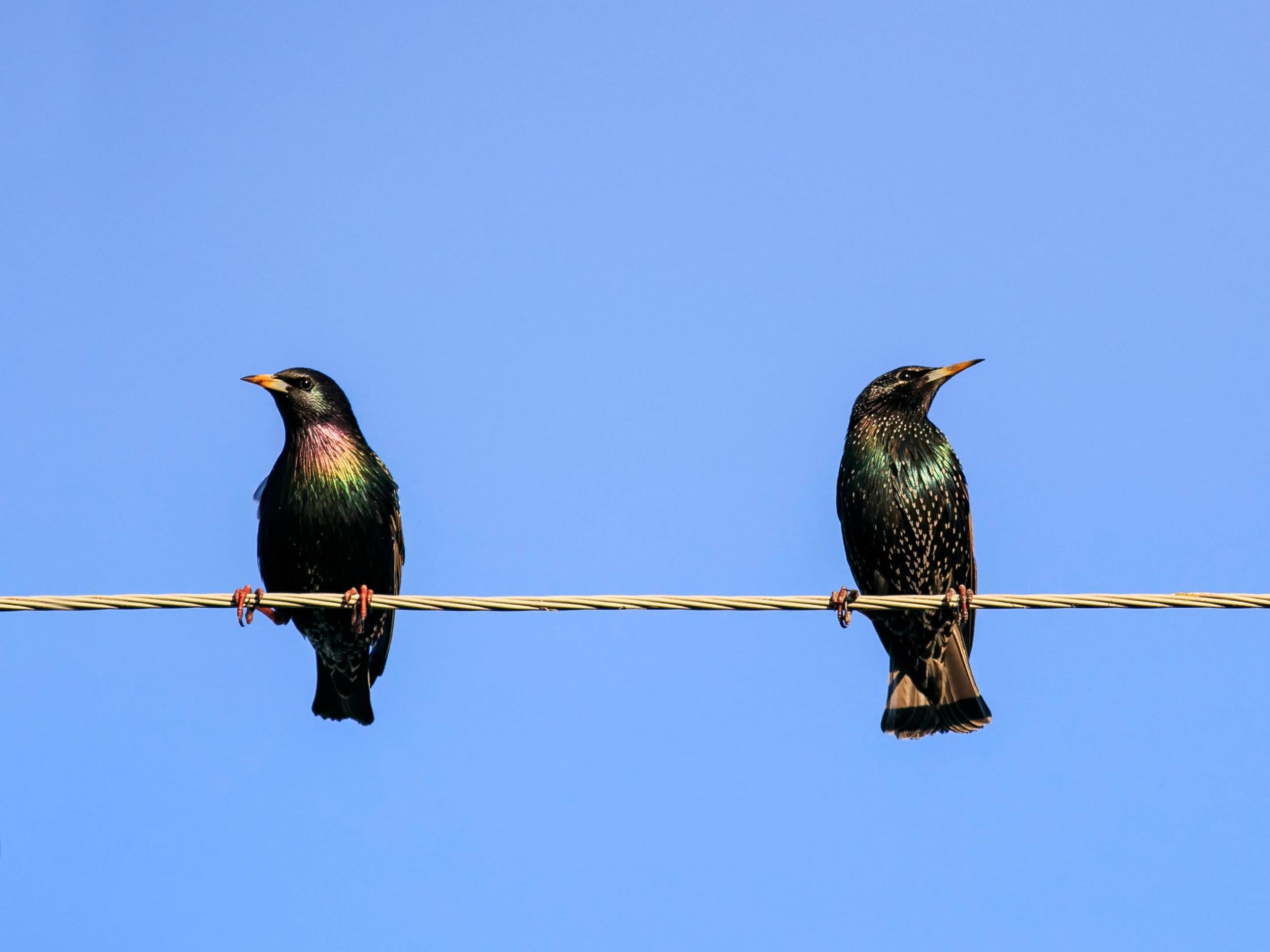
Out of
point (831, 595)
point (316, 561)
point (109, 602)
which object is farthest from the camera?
point (316, 561)

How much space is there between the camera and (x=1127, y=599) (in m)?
4.62

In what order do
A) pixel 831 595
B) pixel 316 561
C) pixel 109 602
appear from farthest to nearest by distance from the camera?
pixel 316 561 → pixel 831 595 → pixel 109 602

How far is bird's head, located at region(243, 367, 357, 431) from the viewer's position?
691 cm

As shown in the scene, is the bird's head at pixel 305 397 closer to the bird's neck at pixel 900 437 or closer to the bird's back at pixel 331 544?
the bird's back at pixel 331 544

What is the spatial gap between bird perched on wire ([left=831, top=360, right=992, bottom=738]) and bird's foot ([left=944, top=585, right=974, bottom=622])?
0.43 m

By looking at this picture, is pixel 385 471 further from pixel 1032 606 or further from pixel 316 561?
pixel 1032 606

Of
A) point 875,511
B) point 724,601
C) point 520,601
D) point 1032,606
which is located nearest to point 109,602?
point 520,601

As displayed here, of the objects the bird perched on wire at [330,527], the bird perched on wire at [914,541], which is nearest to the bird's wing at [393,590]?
the bird perched on wire at [330,527]

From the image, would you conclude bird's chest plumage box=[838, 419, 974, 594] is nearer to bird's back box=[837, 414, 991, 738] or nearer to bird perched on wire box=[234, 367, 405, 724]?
bird's back box=[837, 414, 991, 738]

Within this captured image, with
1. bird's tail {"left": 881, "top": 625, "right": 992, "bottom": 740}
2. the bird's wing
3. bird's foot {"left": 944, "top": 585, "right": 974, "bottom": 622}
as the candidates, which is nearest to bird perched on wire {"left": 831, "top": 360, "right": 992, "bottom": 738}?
bird's tail {"left": 881, "top": 625, "right": 992, "bottom": 740}

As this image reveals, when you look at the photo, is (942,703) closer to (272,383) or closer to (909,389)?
(909,389)

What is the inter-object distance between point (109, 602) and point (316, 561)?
7.21 feet

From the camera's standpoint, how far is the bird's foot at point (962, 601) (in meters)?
5.23

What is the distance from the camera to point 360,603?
19.6ft
